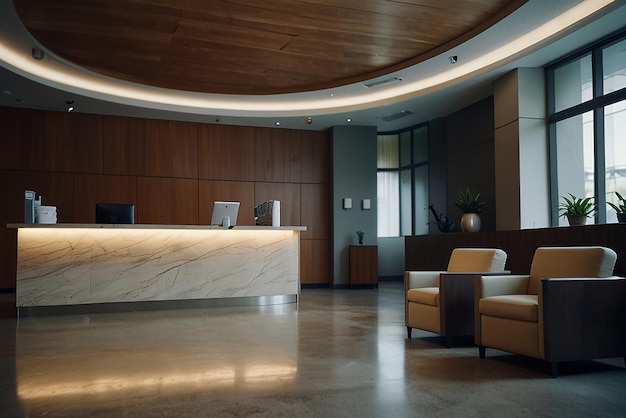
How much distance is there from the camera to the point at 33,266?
267 inches

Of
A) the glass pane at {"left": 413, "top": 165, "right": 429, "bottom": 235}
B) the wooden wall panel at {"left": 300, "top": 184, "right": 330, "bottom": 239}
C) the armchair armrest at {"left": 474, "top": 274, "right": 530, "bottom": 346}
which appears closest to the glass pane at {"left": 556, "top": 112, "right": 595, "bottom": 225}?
the armchair armrest at {"left": 474, "top": 274, "right": 530, "bottom": 346}

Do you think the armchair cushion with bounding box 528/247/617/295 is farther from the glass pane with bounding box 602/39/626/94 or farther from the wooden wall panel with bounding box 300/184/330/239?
the wooden wall panel with bounding box 300/184/330/239

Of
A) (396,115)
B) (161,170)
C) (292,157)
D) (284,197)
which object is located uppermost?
(396,115)

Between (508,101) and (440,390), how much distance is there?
18.7 ft

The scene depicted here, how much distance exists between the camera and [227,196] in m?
11.1

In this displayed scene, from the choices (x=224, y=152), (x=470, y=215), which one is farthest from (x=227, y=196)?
(x=470, y=215)

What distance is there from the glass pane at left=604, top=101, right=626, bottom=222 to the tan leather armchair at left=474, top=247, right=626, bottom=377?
2.81m

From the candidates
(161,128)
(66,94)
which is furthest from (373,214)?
(66,94)

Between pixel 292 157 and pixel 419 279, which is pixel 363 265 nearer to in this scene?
pixel 292 157

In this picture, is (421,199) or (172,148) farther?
(421,199)

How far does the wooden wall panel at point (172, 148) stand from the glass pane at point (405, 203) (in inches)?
190

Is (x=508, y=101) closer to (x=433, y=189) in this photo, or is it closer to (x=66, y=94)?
(x=433, y=189)

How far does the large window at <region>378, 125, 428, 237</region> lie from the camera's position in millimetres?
11844

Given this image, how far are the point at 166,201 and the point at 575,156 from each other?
740 centimetres
